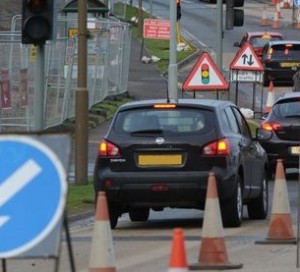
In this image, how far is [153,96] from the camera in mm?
38438

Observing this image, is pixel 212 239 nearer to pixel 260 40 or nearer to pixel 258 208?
pixel 258 208

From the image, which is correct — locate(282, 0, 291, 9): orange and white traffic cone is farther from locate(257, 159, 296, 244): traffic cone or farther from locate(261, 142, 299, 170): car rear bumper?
locate(257, 159, 296, 244): traffic cone

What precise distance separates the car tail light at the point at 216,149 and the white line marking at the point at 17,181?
6479 mm

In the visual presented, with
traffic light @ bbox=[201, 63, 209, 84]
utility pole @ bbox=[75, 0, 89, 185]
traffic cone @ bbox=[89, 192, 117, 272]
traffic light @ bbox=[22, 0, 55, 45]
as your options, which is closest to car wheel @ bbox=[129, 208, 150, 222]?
traffic light @ bbox=[22, 0, 55, 45]

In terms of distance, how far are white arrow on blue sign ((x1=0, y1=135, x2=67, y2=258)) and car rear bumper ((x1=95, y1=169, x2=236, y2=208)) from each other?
629 cm

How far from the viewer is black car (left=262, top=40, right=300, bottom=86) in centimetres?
4316

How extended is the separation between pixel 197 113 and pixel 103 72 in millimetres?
18853

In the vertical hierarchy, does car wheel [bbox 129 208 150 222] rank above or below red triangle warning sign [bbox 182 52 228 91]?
below

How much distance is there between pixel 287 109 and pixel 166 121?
23.9ft

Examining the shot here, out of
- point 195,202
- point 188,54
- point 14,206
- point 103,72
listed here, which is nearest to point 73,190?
point 195,202

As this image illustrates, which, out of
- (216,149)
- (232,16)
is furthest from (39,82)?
(232,16)

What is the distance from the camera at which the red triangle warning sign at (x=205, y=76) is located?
2364 cm

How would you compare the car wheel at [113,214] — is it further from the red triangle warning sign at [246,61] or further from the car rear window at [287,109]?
the red triangle warning sign at [246,61]

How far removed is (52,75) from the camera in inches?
1075
